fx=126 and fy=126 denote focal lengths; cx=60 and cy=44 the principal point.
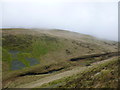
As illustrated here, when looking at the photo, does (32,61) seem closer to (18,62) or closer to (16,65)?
(18,62)

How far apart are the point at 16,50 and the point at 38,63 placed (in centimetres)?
3308

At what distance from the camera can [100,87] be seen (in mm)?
22828

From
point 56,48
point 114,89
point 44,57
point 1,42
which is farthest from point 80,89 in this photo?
point 1,42

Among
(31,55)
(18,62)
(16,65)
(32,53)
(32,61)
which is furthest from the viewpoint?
(32,53)

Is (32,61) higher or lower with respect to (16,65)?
higher

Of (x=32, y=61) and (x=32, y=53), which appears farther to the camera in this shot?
(x=32, y=53)

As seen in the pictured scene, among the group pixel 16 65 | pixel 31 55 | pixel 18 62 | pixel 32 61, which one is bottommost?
pixel 16 65

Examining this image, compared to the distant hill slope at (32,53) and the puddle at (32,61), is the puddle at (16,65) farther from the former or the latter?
the puddle at (32,61)

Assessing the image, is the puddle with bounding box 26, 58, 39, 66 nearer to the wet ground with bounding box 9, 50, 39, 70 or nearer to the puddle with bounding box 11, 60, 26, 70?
the wet ground with bounding box 9, 50, 39, 70

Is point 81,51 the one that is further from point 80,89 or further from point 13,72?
point 80,89

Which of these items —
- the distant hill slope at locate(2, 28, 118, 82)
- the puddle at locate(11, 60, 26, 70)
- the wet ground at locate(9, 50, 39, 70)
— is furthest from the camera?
the distant hill slope at locate(2, 28, 118, 82)

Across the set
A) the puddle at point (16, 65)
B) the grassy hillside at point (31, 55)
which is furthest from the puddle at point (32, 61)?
the puddle at point (16, 65)

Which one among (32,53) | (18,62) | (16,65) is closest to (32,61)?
(18,62)

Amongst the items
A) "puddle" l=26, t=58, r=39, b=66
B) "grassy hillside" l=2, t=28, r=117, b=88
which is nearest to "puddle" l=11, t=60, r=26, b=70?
"grassy hillside" l=2, t=28, r=117, b=88
